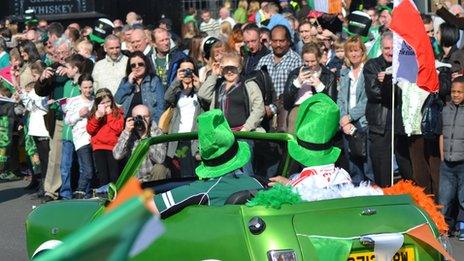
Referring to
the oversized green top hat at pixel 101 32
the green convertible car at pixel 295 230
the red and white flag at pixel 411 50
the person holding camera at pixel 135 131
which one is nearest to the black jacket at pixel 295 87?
the red and white flag at pixel 411 50

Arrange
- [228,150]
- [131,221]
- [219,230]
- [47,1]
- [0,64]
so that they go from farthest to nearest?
1. [47,1]
2. [0,64]
3. [228,150]
4. [219,230]
5. [131,221]

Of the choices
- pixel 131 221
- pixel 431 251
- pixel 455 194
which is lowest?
pixel 455 194

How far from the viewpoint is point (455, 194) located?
35.9 feet

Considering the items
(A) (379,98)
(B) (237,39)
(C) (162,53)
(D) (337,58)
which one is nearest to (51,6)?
(B) (237,39)

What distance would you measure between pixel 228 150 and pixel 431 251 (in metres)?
1.33

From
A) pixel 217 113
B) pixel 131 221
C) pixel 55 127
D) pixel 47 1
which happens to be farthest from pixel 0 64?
pixel 131 221

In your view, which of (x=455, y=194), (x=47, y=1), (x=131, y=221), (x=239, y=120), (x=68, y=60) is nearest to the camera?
(x=131, y=221)

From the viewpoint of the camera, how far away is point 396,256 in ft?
19.5

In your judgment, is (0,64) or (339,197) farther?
(0,64)

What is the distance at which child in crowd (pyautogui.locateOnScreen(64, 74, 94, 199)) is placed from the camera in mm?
13355

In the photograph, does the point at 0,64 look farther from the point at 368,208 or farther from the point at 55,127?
the point at 368,208

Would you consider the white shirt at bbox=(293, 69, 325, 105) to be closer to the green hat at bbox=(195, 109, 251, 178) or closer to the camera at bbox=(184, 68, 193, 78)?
the camera at bbox=(184, 68, 193, 78)

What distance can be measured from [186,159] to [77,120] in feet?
16.8

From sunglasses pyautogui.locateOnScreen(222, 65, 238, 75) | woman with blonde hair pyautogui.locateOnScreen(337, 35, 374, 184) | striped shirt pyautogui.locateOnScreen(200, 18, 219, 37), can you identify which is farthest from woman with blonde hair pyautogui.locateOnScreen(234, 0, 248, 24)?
sunglasses pyautogui.locateOnScreen(222, 65, 238, 75)
